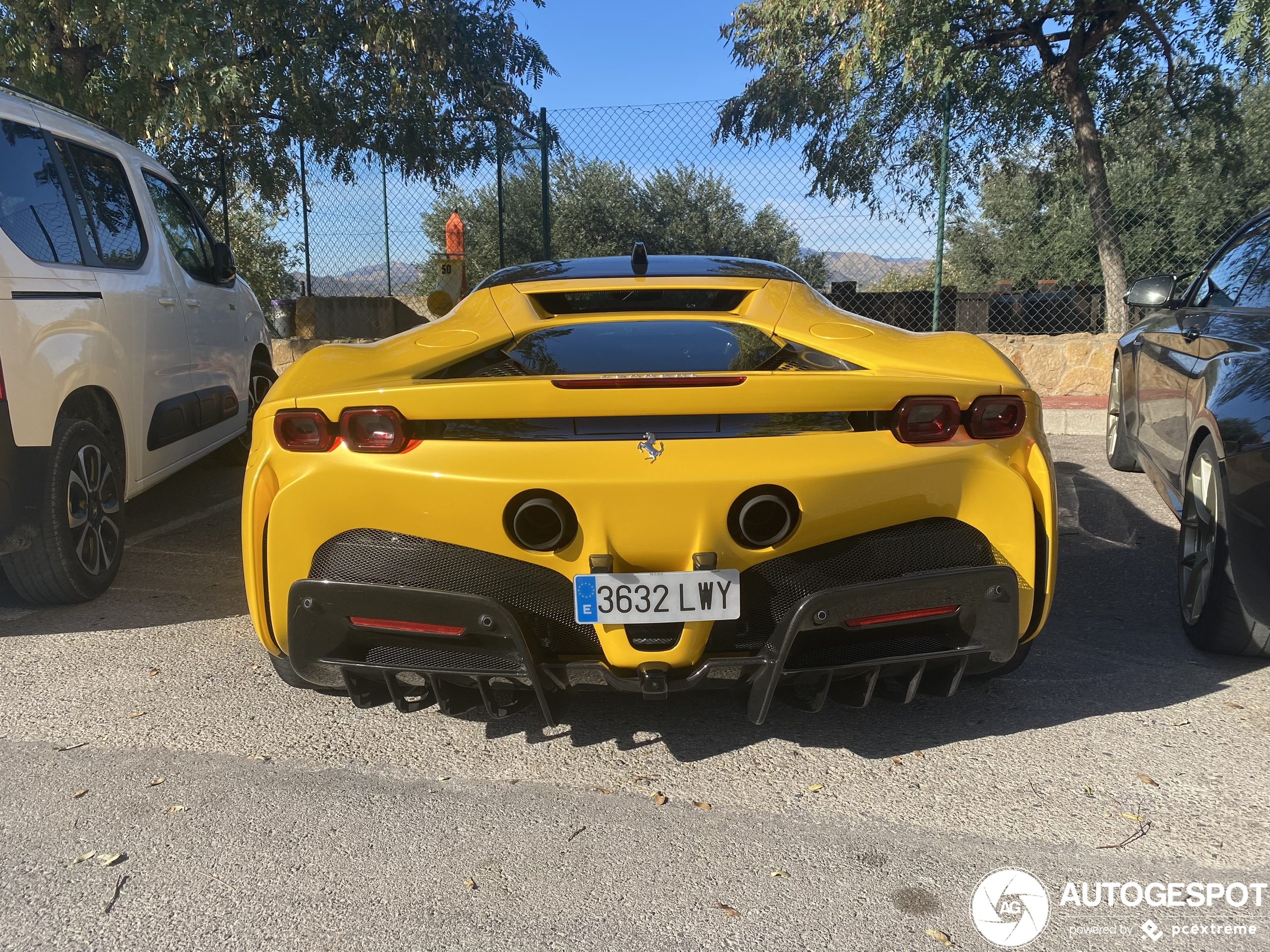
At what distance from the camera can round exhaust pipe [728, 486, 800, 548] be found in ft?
7.50

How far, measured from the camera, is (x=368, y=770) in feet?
8.70

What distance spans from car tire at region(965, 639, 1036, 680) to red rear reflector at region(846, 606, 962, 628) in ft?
0.79

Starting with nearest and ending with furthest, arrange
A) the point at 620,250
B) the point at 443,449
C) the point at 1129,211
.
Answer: the point at 443,449 < the point at 1129,211 < the point at 620,250

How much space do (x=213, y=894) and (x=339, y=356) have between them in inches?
56.7

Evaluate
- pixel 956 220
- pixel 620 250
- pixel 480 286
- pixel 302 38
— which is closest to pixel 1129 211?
pixel 956 220

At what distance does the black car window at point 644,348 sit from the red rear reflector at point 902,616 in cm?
71

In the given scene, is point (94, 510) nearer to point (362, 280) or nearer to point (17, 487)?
point (17, 487)

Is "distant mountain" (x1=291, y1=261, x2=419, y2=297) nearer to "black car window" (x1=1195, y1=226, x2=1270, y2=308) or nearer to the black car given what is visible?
the black car

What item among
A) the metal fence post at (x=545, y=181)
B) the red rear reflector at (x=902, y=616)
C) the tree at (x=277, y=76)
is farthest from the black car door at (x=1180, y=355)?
the tree at (x=277, y=76)

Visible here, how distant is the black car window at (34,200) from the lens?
3668 mm

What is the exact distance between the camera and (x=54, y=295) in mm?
3740

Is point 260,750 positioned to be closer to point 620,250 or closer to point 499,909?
point 499,909

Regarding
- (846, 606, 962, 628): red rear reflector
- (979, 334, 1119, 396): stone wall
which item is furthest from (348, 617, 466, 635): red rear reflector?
(979, 334, 1119, 396): stone wall

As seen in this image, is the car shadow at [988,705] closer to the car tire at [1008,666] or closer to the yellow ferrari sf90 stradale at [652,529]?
the car tire at [1008,666]
